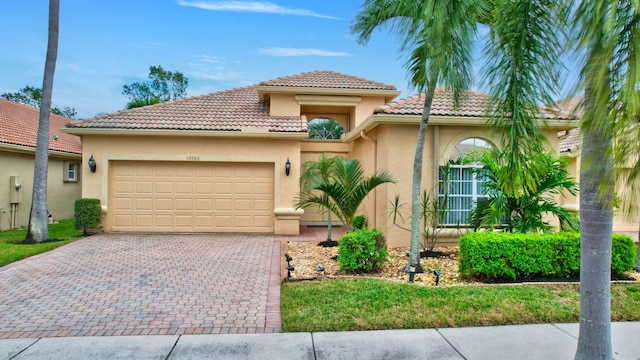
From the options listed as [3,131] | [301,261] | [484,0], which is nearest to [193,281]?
[301,261]

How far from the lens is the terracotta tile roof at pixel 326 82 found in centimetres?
1457

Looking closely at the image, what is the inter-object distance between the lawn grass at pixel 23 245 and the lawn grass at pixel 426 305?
7121 millimetres

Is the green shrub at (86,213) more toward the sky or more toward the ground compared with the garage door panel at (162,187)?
more toward the ground

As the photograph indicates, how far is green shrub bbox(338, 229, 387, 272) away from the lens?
7.20 metres

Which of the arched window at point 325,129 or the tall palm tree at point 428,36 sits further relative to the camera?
the arched window at point 325,129

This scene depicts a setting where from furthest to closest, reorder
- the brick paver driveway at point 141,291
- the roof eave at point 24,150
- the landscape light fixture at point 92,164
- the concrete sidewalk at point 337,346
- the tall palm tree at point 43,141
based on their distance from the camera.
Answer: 1. the roof eave at point 24,150
2. the landscape light fixture at point 92,164
3. the tall palm tree at point 43,141
4. the brick paver driveway at point 141,291
5. the concrete sidewalk at point 337,346

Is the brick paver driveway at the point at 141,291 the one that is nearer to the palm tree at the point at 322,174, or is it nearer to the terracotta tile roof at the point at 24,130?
the palm tree at the point at 322,174

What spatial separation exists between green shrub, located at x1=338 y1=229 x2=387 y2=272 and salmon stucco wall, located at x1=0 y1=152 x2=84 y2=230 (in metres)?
13.8

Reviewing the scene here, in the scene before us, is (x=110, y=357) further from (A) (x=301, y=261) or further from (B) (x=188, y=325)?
(A) (x=301, y=261)

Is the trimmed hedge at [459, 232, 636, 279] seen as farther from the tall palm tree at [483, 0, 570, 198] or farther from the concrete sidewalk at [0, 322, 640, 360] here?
the tall palm tree at [483, 0, 570, 198]

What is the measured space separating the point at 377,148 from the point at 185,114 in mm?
7128

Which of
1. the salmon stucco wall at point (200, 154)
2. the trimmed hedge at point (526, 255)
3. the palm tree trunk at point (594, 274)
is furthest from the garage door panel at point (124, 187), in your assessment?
the palm tree trunk at point (594, 274)

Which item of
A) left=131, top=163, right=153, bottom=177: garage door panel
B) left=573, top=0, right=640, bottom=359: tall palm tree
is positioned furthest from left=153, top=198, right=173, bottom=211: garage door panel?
left=573, top=0, right=640, bottom=359: tall palm tree

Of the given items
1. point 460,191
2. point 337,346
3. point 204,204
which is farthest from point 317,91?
point 337,346
